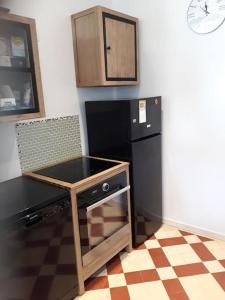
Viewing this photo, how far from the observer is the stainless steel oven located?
5.49 feet

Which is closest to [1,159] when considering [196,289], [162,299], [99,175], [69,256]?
[99,175]

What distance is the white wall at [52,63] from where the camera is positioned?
5.85 ft

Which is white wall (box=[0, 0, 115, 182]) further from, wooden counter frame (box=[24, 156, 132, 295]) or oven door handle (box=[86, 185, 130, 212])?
oven door handle (box=[86, 185, 130, 212])

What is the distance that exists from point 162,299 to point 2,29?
199 centimetres

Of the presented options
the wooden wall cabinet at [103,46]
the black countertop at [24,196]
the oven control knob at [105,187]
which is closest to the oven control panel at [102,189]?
the oven control knob at [105,187]

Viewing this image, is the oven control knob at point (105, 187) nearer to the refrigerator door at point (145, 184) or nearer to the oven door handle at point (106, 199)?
the oven door handle at point (106, 199)

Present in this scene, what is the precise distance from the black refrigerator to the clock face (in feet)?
2.21

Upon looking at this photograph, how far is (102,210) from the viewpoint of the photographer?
5.99 ft

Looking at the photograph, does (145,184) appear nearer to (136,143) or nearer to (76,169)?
(136,143)

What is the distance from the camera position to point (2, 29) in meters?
1.46

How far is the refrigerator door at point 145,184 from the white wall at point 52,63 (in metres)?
0.71

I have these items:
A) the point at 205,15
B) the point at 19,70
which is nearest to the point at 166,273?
the point at 19,70

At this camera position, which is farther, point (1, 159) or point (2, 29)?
point (1, 159)

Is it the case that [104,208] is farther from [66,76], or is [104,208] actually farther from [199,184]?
[66,76]
